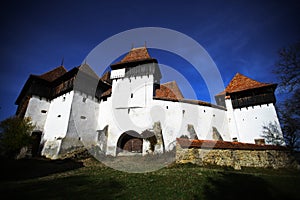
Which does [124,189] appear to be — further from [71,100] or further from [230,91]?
[230,91]

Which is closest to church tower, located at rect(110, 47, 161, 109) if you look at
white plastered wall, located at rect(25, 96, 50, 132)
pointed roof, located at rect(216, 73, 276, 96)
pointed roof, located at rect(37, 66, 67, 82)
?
pointed roof, located at rect(37, 66, 67, 82)

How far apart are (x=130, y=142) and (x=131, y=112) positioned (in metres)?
3.23

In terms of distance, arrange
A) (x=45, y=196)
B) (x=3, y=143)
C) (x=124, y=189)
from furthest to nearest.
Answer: (x=3, y=143) < (x=124, y=189) < (x=45, y=196)

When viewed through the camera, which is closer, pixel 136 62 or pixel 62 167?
pixel 62 167

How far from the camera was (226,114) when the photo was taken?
20.1 meters

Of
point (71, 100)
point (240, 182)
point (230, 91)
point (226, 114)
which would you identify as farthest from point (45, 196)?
point (230, 91)

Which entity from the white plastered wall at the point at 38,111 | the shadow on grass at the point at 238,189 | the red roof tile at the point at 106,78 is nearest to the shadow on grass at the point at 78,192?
the shadow on grass at the point at 238,189

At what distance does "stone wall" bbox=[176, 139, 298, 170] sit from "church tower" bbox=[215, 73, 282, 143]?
5.96m

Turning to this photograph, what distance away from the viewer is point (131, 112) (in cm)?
1831

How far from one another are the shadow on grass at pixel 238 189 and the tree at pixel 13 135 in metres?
15.5

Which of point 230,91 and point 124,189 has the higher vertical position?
point 230,91

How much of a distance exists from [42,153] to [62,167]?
651 cm

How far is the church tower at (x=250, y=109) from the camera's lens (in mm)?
17984

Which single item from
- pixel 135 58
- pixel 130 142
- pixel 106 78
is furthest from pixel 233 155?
pixel 106 78
